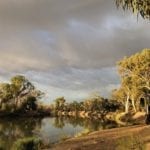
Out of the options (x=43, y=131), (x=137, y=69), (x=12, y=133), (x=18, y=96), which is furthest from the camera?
(x=18, y=96)

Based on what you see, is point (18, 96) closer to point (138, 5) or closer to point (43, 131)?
point (43, 131)

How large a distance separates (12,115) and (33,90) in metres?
17.3

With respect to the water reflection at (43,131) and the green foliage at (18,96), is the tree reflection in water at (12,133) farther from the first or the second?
the green foliage at (18,96)

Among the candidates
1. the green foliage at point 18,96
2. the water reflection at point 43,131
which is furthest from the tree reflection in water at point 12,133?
the green foliage at point 18,96

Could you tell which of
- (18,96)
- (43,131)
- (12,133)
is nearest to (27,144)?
(12,133)

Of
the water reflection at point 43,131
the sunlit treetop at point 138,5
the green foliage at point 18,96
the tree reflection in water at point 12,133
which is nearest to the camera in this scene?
the sunlit treetop at point 138,5

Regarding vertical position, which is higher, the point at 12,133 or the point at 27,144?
the point at 12,133

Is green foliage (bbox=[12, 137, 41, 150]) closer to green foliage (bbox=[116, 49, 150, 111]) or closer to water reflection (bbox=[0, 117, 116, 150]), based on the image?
water reflection (bbox=[0, 117, 116, 150])

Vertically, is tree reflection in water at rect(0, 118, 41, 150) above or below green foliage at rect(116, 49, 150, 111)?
below

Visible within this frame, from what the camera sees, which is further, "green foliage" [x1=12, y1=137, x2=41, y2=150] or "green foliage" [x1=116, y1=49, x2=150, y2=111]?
"green foliage" [x1=116, y1=49, x2=150, y2=111]

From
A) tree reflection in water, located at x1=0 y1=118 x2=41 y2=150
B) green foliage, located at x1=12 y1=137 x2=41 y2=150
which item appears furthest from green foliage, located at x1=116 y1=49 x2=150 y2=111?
green foliage, located at x1=12 y1=137 x2=41 y2=150

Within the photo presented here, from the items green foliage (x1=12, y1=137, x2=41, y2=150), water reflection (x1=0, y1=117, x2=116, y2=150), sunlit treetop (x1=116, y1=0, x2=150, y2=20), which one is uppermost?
sunlit treetop (x1=116, y1=0, x2=150, y2=20)

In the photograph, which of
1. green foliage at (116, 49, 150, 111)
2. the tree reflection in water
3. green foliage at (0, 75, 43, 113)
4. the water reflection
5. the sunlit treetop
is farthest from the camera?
green foliage at (0, 75, 43, 113)

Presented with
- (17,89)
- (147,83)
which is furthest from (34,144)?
(17,89)
